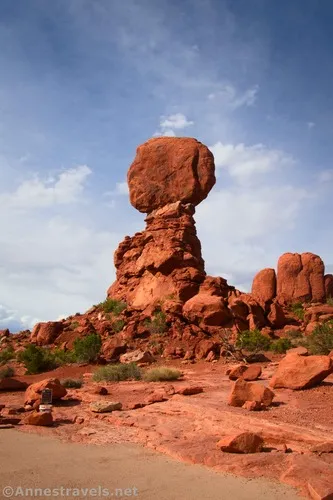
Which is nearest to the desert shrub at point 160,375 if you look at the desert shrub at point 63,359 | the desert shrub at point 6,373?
the desert shrub at point 6,373

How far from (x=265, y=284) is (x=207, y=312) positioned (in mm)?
14614

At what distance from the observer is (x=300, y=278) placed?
131 ft

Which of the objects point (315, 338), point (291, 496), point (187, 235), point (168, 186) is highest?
point (168, 186)

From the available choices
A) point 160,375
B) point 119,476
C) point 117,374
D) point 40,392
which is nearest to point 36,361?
point 117,374

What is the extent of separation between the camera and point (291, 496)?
4.98m

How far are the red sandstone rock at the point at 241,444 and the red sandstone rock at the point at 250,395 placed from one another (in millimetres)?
3305

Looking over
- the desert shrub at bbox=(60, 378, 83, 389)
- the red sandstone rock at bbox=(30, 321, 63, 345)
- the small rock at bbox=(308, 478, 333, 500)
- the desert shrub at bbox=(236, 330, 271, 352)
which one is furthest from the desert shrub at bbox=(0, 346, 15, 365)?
the small rock at bbox=(308, 478, 333, 500)

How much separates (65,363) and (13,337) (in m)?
12.8

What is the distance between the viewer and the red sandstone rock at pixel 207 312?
1052 inches

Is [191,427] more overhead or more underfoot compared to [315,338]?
more underfoot

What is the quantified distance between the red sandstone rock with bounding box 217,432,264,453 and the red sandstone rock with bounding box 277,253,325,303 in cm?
3351

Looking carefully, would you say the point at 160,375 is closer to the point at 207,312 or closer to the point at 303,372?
the point at 303,372

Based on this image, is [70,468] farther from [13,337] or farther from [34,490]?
[13,337]

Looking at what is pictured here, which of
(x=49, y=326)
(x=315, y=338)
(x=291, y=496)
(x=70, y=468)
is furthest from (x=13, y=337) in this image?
(x=291, y=496)
